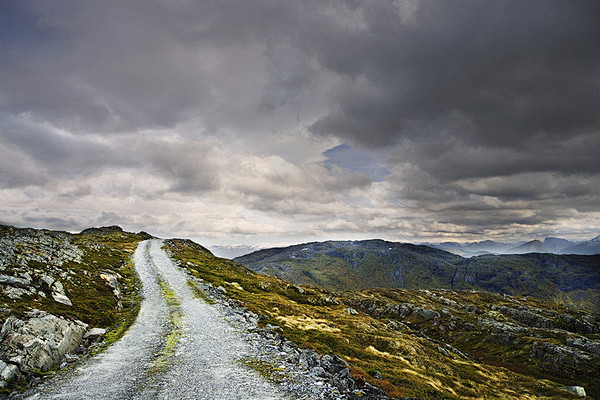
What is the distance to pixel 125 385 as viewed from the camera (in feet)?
47.3

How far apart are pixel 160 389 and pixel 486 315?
202185mm

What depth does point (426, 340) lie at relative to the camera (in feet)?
259

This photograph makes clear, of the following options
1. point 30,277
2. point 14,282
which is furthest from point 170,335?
point 30,277

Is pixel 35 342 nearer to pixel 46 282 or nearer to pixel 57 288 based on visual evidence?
pixel 57 288

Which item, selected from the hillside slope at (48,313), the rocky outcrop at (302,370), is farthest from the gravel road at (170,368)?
the hillside slope at (48,313)

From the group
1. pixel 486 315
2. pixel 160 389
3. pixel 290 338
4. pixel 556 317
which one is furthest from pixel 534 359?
pixel 160 389

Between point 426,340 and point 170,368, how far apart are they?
8412cm

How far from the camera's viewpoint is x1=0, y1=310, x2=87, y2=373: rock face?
15013mm

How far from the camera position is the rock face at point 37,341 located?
591 inches

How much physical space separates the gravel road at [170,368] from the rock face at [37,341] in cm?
192

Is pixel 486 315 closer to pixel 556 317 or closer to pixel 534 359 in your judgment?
pixel 556 317

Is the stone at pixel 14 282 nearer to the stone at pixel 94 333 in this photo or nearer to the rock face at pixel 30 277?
the rock face at pixel 30 277

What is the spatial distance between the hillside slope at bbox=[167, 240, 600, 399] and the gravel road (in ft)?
21.5

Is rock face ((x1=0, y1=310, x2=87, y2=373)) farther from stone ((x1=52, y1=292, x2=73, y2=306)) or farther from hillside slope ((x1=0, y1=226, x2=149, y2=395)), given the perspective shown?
stone ((x1=52, y1=292, x2=73, y2=306))
